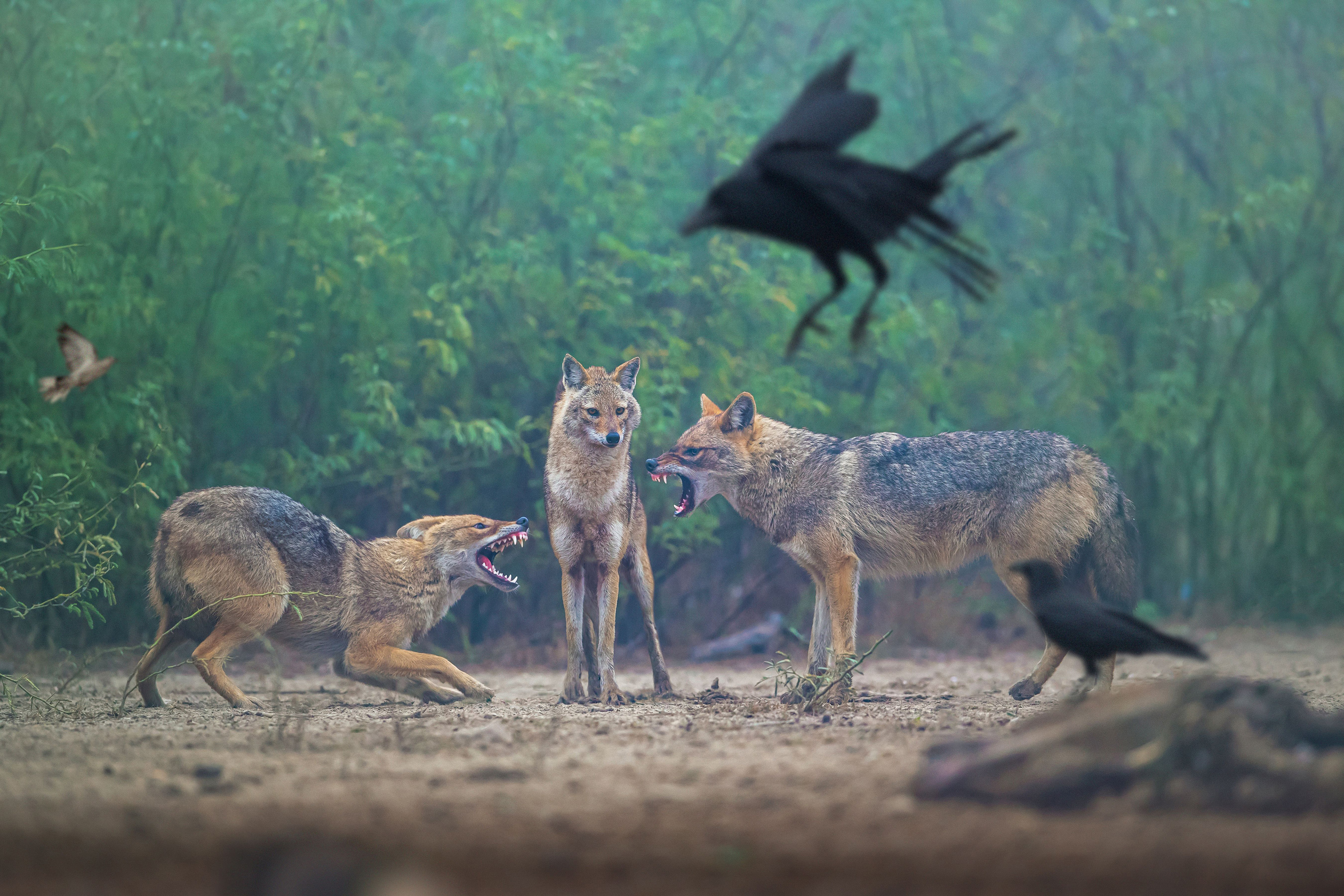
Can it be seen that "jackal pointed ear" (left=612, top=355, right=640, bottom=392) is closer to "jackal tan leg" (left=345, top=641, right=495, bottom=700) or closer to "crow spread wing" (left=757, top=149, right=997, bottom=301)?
"jackal tan leg" (left=345, top=641, right=495, bottom=700)

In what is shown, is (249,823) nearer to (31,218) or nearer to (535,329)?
(31,218)

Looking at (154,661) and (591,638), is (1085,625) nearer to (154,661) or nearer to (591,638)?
(591,638)

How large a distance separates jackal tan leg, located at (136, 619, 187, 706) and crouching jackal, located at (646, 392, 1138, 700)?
3191 millimetres

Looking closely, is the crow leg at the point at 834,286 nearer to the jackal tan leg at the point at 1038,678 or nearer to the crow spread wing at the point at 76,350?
the crow spread wing at the point at 76,350

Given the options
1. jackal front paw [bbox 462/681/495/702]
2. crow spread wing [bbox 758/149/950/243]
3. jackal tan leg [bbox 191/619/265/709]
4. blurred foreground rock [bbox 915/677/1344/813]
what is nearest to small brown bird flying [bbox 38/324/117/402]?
jackal tan leg [bbox 191/619/265/709]

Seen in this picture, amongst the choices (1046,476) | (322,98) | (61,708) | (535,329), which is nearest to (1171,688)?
(1046,476)

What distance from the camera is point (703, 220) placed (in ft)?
12.6

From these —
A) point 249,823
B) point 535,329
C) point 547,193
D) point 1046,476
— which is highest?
point 547,193

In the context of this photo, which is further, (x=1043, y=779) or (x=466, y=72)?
(x=466, y=72)

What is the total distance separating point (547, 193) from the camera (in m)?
10.2

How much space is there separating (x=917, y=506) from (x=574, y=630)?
2.39 m

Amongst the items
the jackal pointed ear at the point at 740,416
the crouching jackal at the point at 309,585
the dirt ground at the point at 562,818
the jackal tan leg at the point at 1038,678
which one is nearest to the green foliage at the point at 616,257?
the crouching jackal at the point at 309,585

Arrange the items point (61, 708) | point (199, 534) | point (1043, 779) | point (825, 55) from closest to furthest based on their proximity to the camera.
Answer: point (1043, 779) < point (61, 708) < point (199, 534) < point (825, 55)

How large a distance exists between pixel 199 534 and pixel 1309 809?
5.76 m
